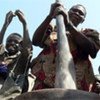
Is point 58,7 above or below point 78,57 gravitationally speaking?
above

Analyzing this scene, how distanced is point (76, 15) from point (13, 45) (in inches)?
50.0

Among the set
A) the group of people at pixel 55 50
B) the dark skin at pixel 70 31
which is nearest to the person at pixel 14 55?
the group of people at pixel 55 50

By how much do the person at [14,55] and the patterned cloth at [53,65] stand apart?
280 mm

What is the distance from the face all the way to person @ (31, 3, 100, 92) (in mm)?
927

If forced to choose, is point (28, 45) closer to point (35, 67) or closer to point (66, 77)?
point (35, 67)

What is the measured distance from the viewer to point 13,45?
21.8ft

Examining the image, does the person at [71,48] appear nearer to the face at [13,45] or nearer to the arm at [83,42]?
the arm at [83,42]

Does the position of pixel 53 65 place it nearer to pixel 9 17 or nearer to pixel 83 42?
pixel 83 42

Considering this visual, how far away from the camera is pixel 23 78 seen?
5.66 metres

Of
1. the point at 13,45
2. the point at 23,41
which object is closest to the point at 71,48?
the point at 23,41

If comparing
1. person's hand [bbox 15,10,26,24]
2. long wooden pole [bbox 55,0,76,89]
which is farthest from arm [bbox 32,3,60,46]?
person's hand [bbox 15,10,26,24]

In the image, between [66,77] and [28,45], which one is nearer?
[66,77]

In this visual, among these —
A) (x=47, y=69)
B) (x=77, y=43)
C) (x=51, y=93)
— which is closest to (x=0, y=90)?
(x=47, y=69)

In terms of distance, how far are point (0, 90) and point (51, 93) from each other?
1417 mm
